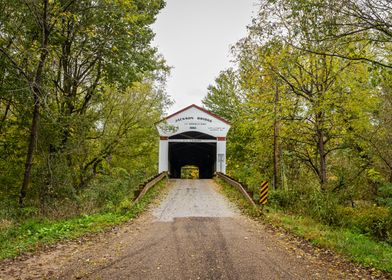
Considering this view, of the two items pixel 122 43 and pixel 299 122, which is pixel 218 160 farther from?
pixel 122 43

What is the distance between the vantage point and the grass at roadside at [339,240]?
246 inches

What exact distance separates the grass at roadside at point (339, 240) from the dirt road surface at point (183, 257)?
41cm

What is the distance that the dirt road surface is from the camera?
5535mm

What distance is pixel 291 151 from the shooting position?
15.5 m

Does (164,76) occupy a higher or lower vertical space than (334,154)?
higher

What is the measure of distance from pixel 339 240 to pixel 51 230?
679cm

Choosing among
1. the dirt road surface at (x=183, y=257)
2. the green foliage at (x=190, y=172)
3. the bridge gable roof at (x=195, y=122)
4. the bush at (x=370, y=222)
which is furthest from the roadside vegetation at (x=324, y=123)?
the green foliage at (x=190, y=172)

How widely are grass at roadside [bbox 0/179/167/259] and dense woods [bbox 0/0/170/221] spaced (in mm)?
1030

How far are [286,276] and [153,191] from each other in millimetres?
10865

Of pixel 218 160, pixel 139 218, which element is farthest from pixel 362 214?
pixel 218 160

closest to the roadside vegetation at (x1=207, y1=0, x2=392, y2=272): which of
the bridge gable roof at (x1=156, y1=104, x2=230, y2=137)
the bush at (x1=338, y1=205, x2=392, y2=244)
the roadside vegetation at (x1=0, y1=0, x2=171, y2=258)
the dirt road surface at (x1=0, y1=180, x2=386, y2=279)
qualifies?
the bush at (x1=338, y1=205, x2=392, y2=244)

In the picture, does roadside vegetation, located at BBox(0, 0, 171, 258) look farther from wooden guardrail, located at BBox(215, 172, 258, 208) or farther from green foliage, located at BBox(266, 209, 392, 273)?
green foliage, located at BBox(266, 209, 392, 273)

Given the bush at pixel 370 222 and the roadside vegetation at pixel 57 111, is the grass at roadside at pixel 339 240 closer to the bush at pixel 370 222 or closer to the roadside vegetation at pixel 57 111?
the bush at pixel 370 222

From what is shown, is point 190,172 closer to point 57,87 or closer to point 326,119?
point 57,87
